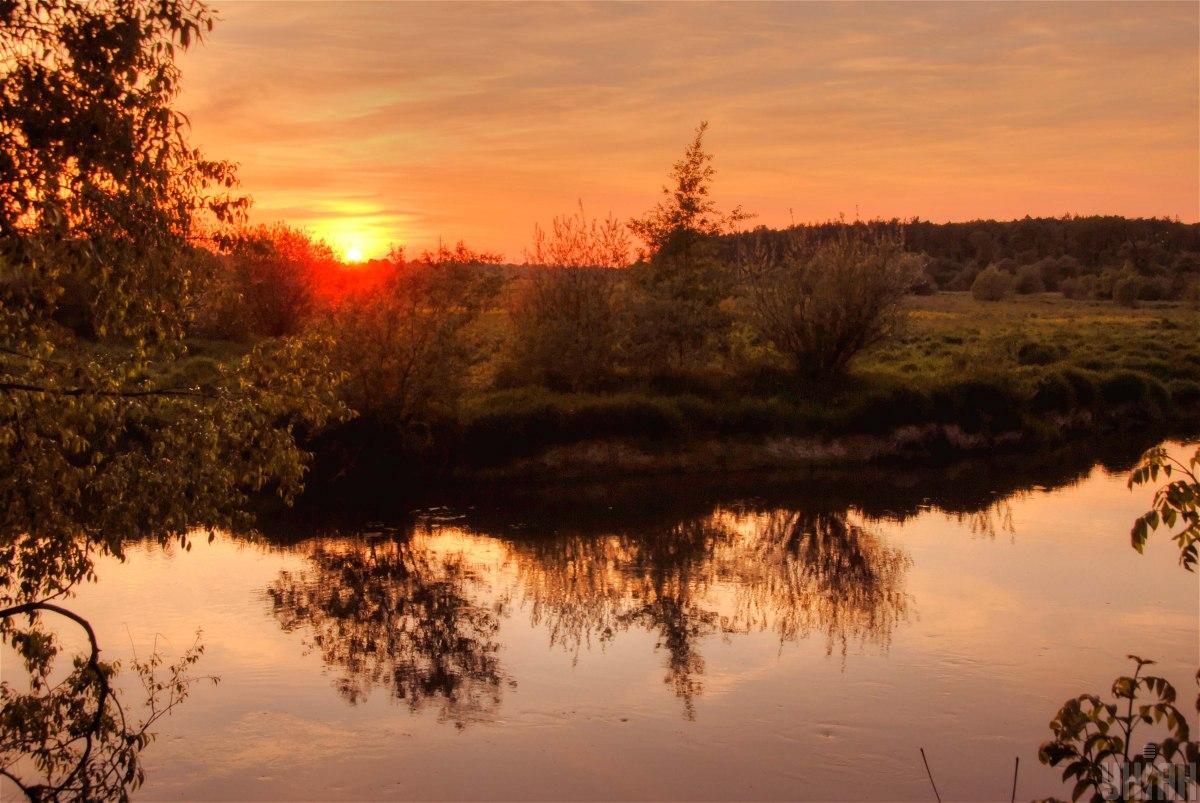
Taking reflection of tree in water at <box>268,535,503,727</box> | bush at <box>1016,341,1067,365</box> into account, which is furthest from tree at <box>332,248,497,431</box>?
bush at <box>1016,341,1067,365</box>

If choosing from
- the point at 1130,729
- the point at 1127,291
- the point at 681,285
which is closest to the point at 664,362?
the point at 681,285

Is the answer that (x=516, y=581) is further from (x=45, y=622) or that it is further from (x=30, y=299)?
(x=30, y=299)

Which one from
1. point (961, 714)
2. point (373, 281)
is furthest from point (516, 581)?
point (373, 281)

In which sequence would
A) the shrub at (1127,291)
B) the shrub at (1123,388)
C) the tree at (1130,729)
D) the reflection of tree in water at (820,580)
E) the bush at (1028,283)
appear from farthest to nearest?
1. the bush at (1028,283)
2. the shrub at (1127,291)
3. the shrub at (1123,388)
4. the reflection of tree in water at (820,580)
5. the tree at (1130,729)

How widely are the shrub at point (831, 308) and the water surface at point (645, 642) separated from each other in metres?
7.76

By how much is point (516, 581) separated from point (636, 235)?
14.9m

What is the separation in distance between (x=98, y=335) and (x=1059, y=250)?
118204mm

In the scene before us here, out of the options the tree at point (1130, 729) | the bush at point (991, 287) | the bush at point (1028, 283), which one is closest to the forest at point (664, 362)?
the tree at point (1130, 729)

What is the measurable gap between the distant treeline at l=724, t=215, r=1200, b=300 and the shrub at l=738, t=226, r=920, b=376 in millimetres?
56541

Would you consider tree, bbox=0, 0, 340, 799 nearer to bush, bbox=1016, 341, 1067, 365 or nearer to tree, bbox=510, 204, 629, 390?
tree, bbox=510, 204, 629, 390

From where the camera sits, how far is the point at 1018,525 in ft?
68.7

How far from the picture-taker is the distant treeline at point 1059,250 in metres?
89.5

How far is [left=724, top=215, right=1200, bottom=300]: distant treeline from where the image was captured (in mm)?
89500

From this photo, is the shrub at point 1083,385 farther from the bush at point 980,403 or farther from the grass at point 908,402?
the bush at point 980,403
